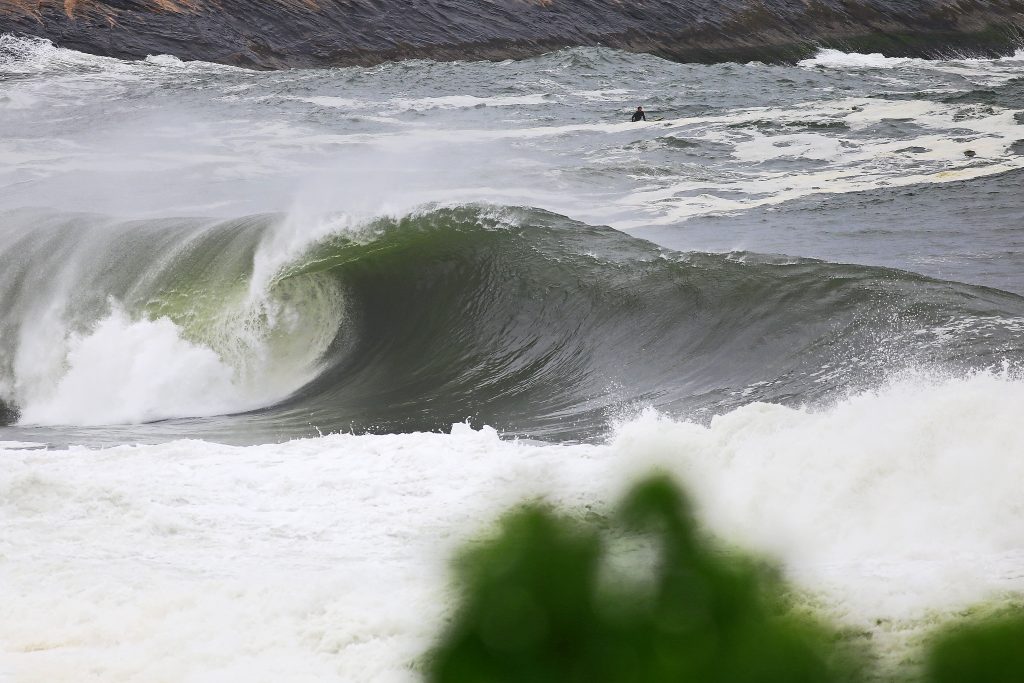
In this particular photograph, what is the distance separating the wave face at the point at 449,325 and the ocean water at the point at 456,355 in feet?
0.16

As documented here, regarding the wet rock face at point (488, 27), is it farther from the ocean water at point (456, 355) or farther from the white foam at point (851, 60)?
the ocean water at point (456, 355)

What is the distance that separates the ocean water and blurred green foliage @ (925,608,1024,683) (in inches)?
4.7

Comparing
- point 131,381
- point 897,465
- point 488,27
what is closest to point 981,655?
point 897,465

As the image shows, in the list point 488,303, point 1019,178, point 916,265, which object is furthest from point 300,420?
point 1019,178

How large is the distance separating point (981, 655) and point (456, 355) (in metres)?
10.0

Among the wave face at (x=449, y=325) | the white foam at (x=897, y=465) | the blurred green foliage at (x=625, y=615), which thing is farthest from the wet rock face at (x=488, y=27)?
the blurred green foliage at (x=625, y=615)

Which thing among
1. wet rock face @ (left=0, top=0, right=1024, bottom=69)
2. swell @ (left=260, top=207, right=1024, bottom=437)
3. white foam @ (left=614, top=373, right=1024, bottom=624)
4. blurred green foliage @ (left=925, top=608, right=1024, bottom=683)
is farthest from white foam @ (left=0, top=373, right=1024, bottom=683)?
wet rock face @ (left=0, top=0, right=1024, bottom=69)

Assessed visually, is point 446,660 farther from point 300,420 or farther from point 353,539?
point 300,420

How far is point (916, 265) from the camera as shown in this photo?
39.5 ft

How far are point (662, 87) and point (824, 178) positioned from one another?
12.9m

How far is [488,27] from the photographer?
37719 mm

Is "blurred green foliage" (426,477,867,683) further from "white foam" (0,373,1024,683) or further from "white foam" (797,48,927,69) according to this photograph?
"white foam" (797,48,927,69)

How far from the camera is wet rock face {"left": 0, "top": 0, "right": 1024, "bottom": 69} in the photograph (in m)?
33.3

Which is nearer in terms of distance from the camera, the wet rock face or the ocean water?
the ocean water
